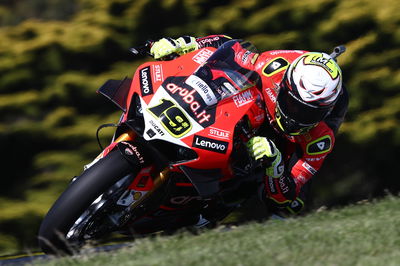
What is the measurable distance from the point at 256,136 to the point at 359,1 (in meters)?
2.80

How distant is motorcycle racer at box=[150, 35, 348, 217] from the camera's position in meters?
4.68

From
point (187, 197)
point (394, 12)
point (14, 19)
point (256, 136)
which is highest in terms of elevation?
point (14, 19)

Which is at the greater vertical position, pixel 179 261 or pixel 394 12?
pixel 394 12

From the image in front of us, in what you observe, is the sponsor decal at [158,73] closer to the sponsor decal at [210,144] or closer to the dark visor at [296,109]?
the sponsor decal at [210,144]

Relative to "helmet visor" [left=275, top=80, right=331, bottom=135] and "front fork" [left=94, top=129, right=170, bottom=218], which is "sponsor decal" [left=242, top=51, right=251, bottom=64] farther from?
"front fork" [left=94, top=129, right=170, bottom=218]

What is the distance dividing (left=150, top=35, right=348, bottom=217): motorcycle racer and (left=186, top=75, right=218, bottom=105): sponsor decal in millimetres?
402

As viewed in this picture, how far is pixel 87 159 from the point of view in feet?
22.0

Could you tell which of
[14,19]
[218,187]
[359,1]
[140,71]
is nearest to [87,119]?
[140,71]

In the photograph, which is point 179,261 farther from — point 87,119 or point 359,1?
point 359,1

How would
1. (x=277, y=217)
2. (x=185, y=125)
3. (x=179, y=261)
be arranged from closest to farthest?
(x=179, y=261) → (x=185, y=125) → (x=277, y=217)

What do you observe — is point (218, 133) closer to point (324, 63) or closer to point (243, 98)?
point (243, 98)

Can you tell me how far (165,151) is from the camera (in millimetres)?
4535

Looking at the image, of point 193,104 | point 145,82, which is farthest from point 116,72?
point 193,104

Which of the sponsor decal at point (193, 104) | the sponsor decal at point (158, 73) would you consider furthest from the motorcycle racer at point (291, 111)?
the sponsor decal at point (158, 73)
